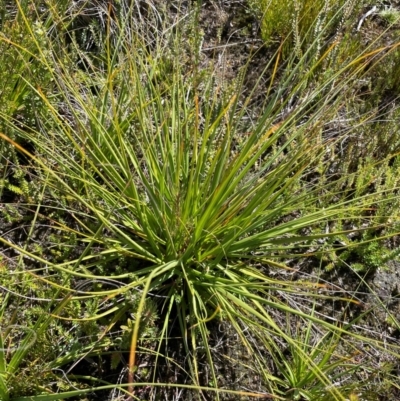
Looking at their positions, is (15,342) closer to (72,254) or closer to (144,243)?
(72,254)

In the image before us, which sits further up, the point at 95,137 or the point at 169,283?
the point at 95,137

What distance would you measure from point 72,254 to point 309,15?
1368 millimetres

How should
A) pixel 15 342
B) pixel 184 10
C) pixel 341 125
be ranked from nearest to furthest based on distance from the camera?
pixel 15 342 → pixel 341 125 → pixel 184 10

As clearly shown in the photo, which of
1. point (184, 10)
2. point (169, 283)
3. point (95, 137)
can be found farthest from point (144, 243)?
point (184, 10)

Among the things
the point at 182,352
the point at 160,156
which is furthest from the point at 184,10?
the point at 182,352

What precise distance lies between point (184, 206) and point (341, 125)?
87 cm

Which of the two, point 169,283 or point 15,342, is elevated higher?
point 169,283

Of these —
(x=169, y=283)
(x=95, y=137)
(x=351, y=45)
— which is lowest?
(x=169, y=283)

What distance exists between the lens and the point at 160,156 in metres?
1.76

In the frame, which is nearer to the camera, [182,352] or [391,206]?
[182,352]

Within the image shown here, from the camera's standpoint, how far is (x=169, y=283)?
160 centimetres

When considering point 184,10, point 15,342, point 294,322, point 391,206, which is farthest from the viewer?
point 184,10

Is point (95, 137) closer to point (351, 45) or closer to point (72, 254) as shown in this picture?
point (72, 254)

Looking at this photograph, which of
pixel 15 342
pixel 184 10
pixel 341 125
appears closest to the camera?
pixel 15 342
